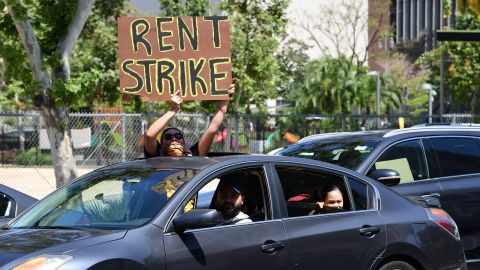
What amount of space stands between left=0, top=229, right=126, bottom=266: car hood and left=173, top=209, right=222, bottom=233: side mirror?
35 centimetres

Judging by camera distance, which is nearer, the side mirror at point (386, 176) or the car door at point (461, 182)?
the side mirror at point (386, 176)

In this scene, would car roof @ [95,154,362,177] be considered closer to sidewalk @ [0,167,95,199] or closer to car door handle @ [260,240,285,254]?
car door handle @ [260,240,285,254]

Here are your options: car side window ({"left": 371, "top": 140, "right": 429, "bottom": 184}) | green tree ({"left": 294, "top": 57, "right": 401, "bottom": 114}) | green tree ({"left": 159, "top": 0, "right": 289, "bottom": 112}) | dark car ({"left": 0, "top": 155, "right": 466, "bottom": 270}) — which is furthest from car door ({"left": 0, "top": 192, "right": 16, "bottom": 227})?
green tree ({"left": 294, "top": 57, "right": 401, "bottom": 114})

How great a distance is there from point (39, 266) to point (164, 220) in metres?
0.88

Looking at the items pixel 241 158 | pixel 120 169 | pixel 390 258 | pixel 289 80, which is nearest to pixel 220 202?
pixel 241 158

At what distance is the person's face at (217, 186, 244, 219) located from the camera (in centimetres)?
601

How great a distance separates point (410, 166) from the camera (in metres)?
8.81

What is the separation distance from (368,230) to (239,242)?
1.23 meters

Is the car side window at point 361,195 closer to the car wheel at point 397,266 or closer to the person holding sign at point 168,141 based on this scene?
the car wheel at point 397,266

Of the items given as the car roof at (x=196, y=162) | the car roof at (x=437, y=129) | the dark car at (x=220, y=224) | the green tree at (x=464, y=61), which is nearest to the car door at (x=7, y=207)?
the dark car at (x=220, y=224)

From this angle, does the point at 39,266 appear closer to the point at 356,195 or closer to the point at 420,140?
the point at 356,195

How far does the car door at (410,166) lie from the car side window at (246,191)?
8.65 ft

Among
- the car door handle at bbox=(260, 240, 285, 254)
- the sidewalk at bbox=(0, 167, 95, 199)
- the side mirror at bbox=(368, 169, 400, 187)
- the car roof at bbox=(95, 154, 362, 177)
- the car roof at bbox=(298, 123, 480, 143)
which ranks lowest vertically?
Result: the sidewalk at bbox=(0, 167, 95, 199)

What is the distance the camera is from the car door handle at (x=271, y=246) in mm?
5696
